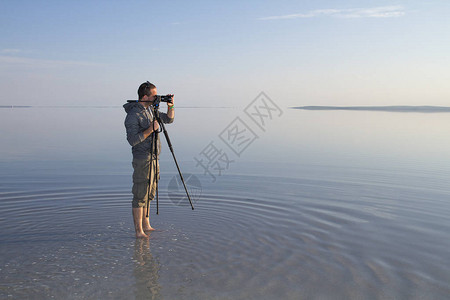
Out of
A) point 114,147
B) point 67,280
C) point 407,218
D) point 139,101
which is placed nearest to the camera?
point 67,280

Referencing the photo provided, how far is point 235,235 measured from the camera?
608cm

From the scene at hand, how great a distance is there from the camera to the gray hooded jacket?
584 centimetres

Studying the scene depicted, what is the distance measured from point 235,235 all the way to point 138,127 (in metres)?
2.09

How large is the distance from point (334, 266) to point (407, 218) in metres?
2.81

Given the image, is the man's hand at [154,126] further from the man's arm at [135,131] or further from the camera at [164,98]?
the camera at [164,98]

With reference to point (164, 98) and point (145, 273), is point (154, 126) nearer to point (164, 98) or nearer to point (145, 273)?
point (164, 98)

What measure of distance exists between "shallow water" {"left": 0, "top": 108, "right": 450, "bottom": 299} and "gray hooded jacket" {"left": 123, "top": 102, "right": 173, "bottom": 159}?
1234 mm

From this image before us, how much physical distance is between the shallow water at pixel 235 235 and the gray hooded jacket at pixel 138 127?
48.6 inches

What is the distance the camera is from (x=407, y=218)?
277 inches

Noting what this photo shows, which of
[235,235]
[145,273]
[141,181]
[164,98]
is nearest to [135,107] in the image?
[164,98]

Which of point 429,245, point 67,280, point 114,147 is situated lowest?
point 67,280

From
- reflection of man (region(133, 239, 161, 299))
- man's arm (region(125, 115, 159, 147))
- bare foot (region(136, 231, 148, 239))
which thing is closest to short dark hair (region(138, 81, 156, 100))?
man's arm (region(125, 115, 159, 147))

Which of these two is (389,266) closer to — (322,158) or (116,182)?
(116,182)

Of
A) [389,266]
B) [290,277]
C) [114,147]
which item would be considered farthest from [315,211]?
[114,147]
